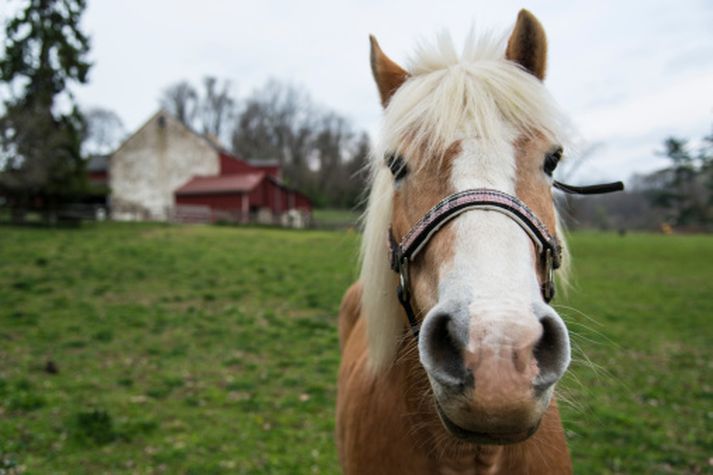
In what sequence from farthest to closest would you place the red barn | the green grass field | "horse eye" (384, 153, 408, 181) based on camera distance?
the red barn, the green grass field, "horse eye" (384, 153, 408, 181)

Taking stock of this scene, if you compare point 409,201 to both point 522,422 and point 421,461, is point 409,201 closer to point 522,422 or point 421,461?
point 522,422

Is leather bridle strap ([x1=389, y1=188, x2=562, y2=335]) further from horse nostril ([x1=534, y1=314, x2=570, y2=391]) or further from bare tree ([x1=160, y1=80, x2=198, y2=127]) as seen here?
bare tree ([x1=160, y1=80, x2=198, y2=127])

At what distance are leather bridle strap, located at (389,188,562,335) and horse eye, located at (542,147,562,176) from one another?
371 millimetres

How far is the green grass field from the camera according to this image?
15.9ft

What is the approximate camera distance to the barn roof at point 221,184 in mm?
36688

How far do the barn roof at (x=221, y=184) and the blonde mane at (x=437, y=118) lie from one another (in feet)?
116

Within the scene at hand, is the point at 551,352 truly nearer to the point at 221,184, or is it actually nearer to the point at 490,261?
the point at 490,261

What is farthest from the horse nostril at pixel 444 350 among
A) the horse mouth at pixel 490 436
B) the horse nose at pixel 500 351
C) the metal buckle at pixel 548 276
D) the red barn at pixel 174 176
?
the red barn at pixel 174 176

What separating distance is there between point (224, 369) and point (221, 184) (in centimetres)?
3245

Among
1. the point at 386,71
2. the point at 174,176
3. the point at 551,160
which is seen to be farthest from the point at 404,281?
the point at 174,176

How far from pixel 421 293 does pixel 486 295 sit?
43 centimetres

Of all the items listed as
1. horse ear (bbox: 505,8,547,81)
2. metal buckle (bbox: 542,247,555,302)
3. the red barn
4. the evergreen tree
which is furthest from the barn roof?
metal buckle (bbox: 542,247,555,302)

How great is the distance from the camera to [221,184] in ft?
124

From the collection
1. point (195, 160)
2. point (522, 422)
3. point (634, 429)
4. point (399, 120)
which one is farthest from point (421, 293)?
point (195, 160)
